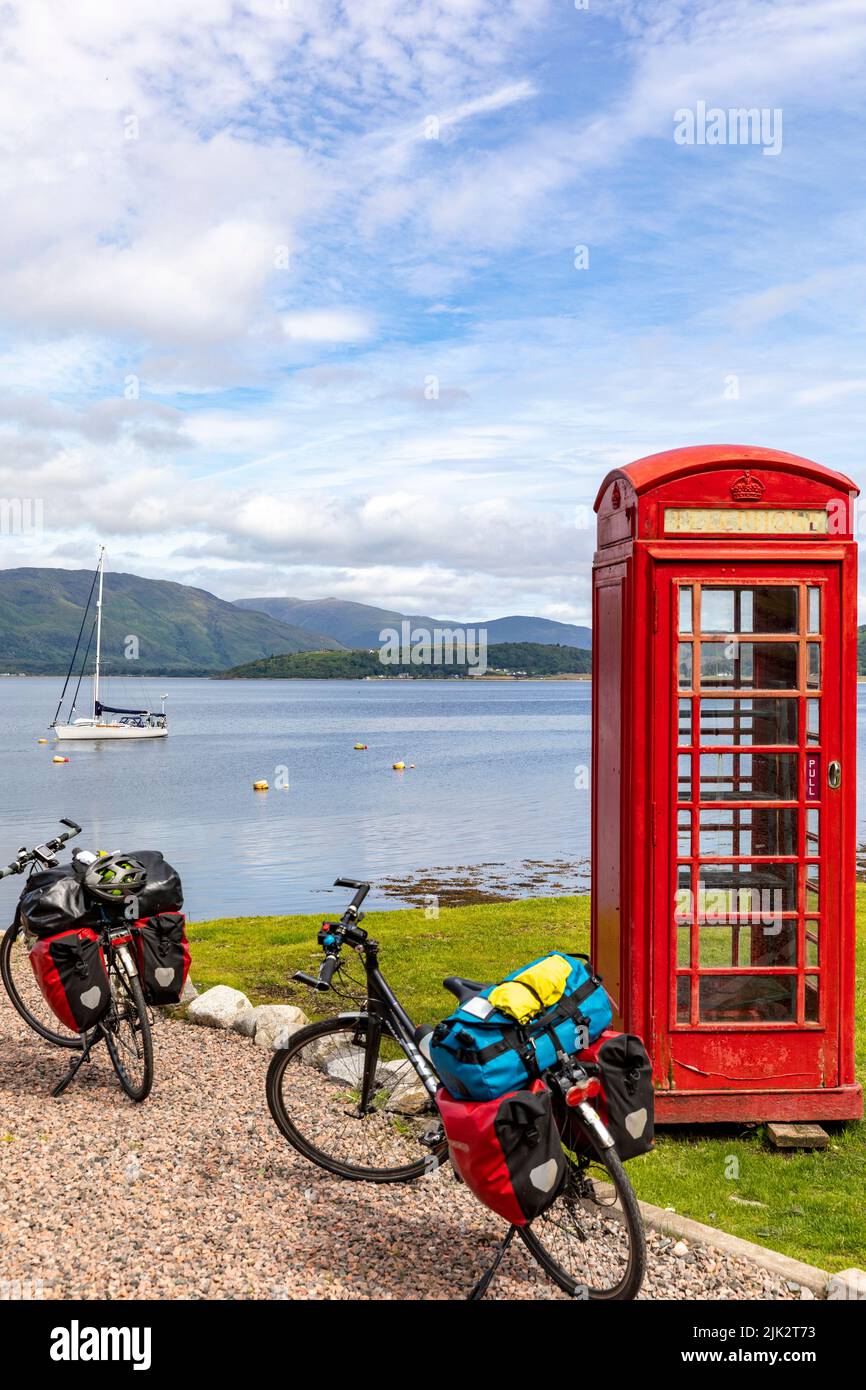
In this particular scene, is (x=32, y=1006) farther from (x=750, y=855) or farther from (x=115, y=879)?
(x=750, y=855)

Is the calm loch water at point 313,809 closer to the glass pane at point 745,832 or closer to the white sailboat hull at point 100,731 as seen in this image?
the white sailboat hull at point 100,731

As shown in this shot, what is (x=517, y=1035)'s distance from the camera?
4398 mm

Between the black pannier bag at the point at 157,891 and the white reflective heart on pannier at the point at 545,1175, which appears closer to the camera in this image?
the white reflective heart on pannier at the point at 545,1175

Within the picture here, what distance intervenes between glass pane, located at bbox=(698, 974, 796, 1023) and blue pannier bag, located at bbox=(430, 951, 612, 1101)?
82.2 inches

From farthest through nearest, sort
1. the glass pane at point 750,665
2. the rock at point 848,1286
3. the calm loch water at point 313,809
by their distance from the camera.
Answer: the calm loch water at point 313,809, the glass pane at point 750,665, the rock at point 848,1286

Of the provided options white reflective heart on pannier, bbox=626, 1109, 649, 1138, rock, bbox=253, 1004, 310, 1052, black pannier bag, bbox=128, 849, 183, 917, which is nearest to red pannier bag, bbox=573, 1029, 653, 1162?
white reflective heart on pannier, bbox=626, 1109, 649, 1138

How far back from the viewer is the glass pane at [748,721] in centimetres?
650

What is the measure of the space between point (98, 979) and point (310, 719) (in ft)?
362

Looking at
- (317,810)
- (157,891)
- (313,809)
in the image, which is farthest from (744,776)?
(313,809)

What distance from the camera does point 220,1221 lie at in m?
5.16

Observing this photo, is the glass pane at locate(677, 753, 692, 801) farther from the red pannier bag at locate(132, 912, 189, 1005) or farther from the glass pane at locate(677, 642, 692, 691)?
the red pannier bag at locate(132, 912, 189, 1005)

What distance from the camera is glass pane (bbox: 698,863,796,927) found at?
6.52 m

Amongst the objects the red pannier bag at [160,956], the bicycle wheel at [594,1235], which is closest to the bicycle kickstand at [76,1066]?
the red pannier bag at [160,956]

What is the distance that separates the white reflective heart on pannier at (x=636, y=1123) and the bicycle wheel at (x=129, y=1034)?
130 inches
